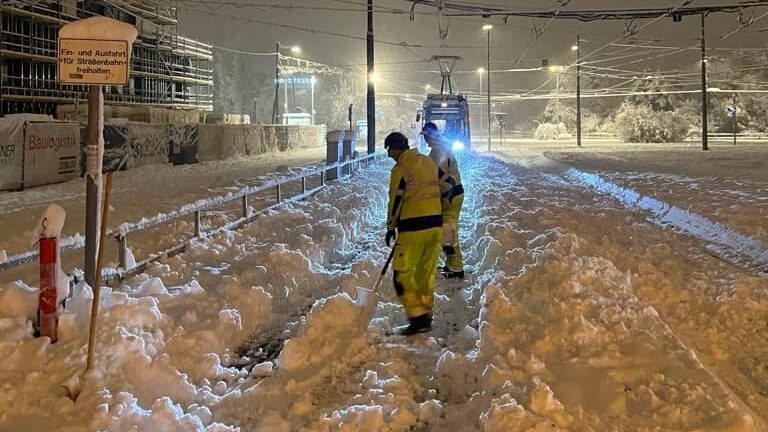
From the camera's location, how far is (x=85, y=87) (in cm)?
4100

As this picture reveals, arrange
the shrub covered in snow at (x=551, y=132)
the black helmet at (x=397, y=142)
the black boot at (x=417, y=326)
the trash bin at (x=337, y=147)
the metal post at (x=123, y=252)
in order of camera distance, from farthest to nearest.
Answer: the shrub covered in snow at (x=551, y=132)
the trash bin at (x=337, y=147)
the metal post at (x=123, y=252)
the black helmet at (x=397, y=142)
the black boot at (x=417, y=326)

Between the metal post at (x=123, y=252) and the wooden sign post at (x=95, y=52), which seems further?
the metal post at (x=123, y=252)

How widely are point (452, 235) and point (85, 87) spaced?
3895 cm

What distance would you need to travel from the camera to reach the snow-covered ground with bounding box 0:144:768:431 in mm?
4152

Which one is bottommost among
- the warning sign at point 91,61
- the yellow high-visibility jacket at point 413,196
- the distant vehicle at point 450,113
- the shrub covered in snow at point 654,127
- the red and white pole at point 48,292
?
the red and white pole at point 48,292

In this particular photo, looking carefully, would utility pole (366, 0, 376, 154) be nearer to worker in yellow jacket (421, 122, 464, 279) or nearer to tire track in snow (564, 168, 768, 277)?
tire track in snow (564, 168, 768, 277)

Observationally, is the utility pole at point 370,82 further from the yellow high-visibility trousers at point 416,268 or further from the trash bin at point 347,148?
the yellow high-visibility trousers at point 416,268

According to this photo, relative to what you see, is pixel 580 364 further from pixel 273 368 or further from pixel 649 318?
pixel 273 368

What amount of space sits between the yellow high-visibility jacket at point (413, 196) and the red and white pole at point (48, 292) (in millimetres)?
2933

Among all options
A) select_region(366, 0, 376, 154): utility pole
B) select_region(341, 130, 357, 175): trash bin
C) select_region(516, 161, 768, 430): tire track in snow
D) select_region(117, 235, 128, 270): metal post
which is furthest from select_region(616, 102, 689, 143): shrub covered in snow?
select_region(117, 235, 128, 270): metal post

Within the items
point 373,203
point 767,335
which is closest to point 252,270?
point 767,335

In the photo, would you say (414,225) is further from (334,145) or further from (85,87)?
(85,87)

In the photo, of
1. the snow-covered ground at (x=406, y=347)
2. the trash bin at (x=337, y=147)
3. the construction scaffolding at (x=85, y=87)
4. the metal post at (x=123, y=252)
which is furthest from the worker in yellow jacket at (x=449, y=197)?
the construction scaffolding at (x=85, y=87)

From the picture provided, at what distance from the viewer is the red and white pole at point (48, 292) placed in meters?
4.88
